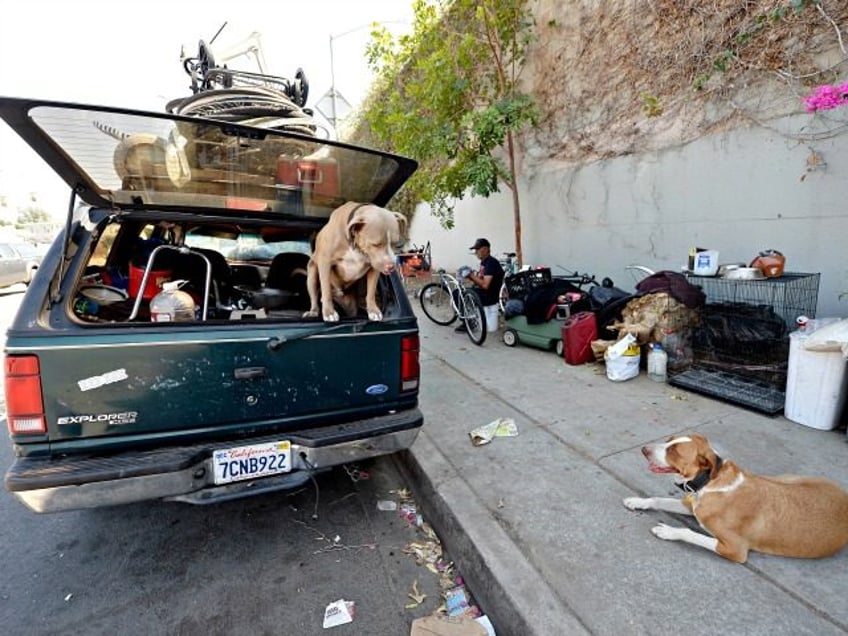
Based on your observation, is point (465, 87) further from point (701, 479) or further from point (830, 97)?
point (701, 479)

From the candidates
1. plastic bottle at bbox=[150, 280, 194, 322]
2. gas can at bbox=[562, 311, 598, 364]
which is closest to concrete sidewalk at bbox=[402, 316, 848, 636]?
gas can at bbox=[562, 311, 598, 364]

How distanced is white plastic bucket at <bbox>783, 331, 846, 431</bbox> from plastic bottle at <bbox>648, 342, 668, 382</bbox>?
1.01m

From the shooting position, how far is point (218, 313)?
2783 millimetres

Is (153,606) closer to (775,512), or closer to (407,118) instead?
(775,512)

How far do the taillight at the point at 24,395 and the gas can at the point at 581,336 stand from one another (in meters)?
4.37

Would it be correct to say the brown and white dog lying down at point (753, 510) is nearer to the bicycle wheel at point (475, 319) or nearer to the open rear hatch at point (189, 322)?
the open rear hatch at point (189, 322)

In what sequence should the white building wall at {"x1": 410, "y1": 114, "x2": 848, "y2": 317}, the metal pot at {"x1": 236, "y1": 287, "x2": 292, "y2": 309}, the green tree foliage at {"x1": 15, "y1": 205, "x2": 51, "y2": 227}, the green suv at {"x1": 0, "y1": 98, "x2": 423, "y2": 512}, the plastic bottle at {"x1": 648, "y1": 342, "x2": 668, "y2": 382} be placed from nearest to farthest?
the green suv at {"x1": 0, "y1": 98, "x2": 423, "y2": 512}, the metal pot at {"x1": 236, "y1": 287, "x2": 292, "y2": 309}, the white building wall at {"x1": 410, "y1": 114, "x2": 848, "y2": 317}, the plastic bottle at {"x1": 648, "y1": 342, "x2": 668, "y2": 382}, the green tree foliage at {"x1": 15, "y1": 205, "x2": 51, "y2": 227}

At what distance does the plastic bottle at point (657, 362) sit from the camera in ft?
13.3

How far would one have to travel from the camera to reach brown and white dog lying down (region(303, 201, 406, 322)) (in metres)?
2.35

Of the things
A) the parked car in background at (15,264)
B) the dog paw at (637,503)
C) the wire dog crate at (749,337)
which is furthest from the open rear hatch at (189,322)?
the parked car in background at (15,264)

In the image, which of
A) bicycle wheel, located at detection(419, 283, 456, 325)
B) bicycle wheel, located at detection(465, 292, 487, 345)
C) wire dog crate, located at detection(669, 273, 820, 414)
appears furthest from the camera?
bicycle wheel, located at detection(419, 283, 456, 325)

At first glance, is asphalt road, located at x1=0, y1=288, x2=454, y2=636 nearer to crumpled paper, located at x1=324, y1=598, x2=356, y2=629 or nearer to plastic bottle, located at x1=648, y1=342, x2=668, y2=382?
crumpled paper, located at x1=324, y1=598, x2=356, y2=629

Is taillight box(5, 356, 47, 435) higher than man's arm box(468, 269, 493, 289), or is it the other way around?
Result: man's arm box(468, 269, 493, 289)

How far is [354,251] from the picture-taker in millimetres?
2422
